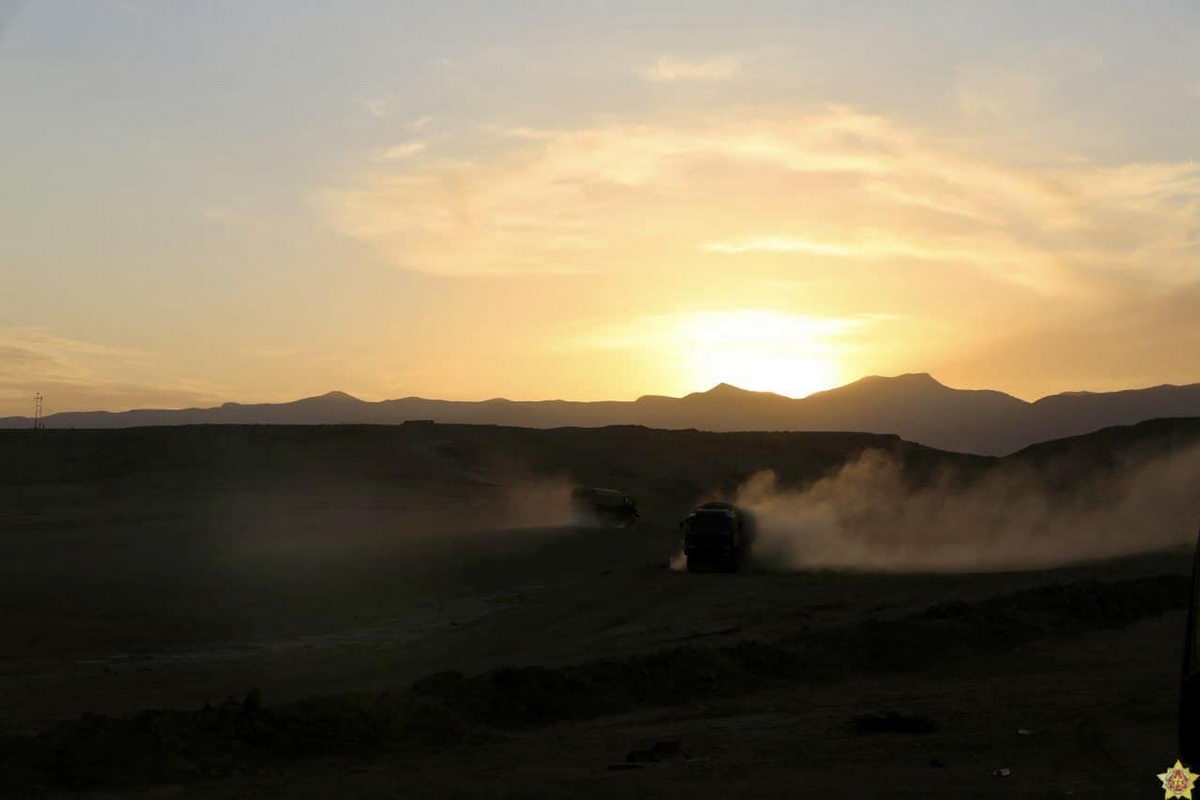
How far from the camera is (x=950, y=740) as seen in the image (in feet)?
51.9

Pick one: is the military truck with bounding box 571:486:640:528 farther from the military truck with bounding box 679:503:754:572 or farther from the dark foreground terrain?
the military truck with bounding box 679:503:754:572

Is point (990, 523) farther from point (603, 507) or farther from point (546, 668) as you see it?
point (546, 668)

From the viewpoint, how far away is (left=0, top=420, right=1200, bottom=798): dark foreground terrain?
14.8 m

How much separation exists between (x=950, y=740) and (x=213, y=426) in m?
120

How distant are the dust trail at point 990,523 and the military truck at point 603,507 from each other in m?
6.60

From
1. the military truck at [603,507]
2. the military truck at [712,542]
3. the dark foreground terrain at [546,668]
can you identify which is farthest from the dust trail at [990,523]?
the military truck at [603,507]

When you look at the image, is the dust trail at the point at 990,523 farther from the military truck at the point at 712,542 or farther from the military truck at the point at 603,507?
the military truck at the point at 603,507

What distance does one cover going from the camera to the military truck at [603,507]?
65250 millimetres

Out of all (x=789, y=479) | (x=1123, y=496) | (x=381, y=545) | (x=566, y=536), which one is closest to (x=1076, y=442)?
(x=789, y=479)

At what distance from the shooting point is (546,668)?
67.3 feet

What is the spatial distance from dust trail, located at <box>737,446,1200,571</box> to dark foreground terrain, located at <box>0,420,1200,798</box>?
286 centimetres

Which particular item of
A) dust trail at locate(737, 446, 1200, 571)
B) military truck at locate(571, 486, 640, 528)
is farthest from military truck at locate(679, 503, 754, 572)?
military truck at locate(571, 486, 640, 528)

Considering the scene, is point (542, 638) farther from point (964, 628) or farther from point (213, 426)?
point (213, 426)

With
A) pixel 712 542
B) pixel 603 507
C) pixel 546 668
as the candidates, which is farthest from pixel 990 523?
pixel 546 668
